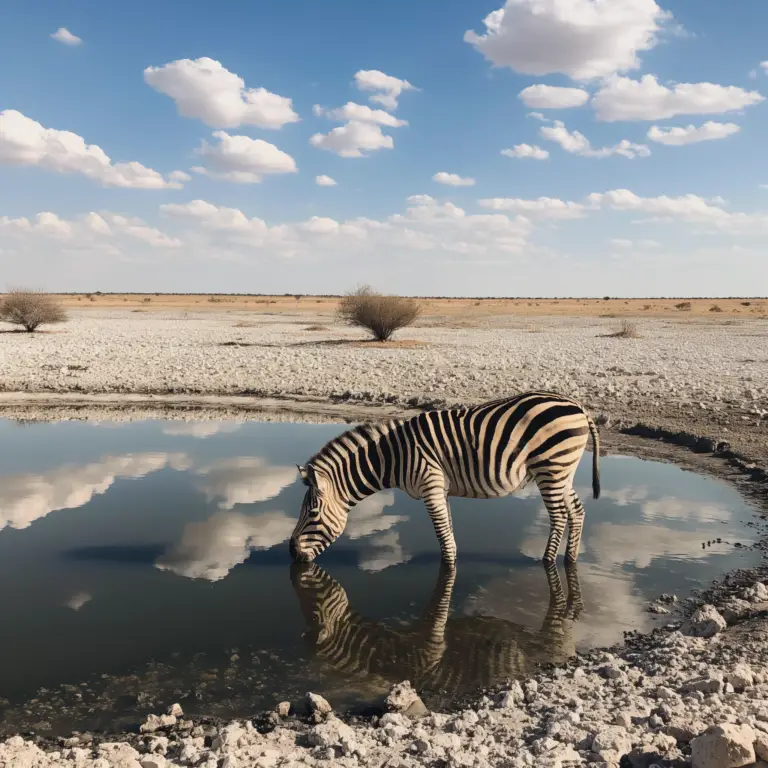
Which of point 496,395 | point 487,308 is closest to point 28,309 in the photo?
point 496,395

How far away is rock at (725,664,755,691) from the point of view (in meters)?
4.75

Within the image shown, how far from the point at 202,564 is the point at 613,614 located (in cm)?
422

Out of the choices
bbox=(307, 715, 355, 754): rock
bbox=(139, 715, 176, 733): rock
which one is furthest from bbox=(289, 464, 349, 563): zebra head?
bbox=(307, 715, 355, 754): rock

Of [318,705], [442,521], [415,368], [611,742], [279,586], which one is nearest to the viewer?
[611,742]

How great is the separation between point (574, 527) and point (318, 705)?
12.9 feet

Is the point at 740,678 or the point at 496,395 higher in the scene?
the point at 496,395

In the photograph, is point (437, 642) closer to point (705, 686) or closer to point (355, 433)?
point (705, 686)

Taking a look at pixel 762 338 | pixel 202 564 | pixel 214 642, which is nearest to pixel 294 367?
pixel 202 564

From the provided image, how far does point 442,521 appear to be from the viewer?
7.28m

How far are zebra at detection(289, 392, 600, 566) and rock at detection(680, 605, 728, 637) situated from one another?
1.73 meters

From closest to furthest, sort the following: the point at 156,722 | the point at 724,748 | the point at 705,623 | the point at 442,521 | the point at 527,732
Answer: the point at 724,748
the point at 527,732
the point at 156,722
the point at 705,623
the point at 442,521

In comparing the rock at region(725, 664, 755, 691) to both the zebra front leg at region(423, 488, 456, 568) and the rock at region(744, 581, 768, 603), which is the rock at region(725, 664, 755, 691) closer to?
the rock at region(744, 581, 768, 603)

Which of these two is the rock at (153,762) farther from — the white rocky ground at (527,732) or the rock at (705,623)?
the rock at (705,623)

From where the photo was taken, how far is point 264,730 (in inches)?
178
